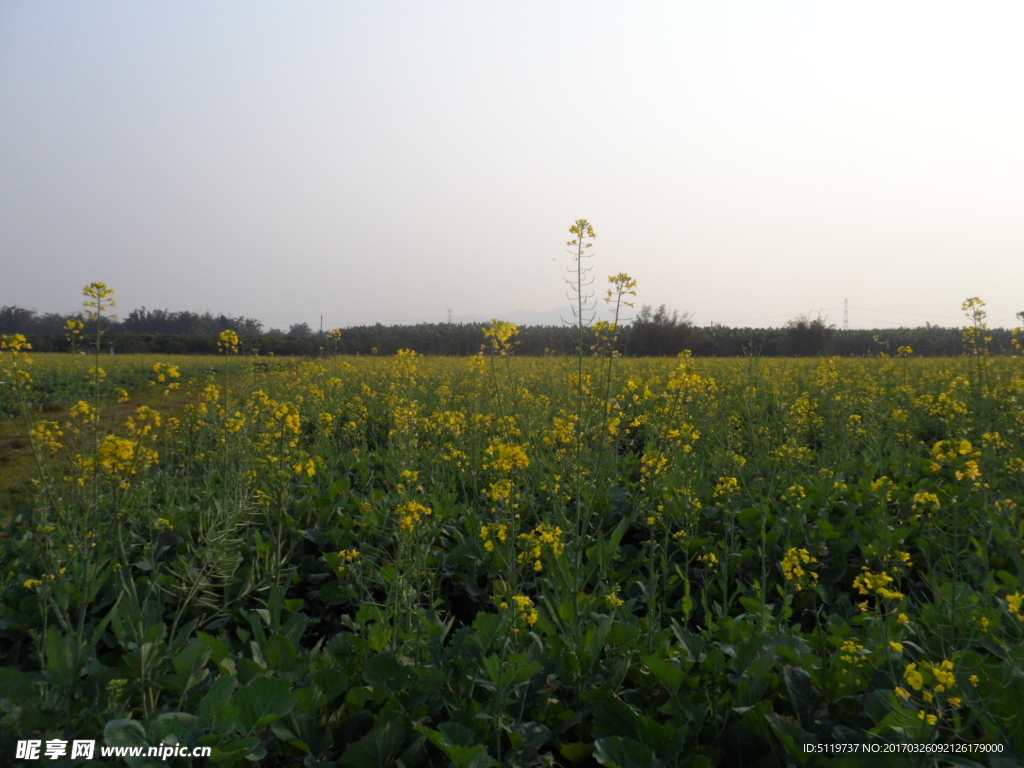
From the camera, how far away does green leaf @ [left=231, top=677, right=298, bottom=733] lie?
1586 mm

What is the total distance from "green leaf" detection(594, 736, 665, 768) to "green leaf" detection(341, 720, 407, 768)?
581 mm

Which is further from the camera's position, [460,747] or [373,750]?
[373,750]

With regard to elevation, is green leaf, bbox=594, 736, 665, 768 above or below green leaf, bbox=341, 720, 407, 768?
above

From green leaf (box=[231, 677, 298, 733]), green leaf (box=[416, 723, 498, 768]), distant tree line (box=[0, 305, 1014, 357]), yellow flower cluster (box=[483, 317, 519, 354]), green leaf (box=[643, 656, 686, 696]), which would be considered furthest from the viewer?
distant tree line (box=[0, 305, 1014, 357])

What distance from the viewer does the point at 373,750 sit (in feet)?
5.23

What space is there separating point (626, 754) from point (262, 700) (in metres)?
1.03

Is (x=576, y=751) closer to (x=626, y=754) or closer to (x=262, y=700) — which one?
(x=626, y=754)

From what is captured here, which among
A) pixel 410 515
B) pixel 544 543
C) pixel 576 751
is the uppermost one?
pixel 410 515

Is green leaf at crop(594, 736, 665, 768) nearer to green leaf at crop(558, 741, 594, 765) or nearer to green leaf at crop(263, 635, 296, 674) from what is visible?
green leaf at crop(558, 741, 594, 765)

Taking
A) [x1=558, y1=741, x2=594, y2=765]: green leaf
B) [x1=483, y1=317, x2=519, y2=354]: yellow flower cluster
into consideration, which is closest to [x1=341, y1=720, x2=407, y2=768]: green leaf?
[x1=558, y1=741, x2=594, y2=765]: green leaf

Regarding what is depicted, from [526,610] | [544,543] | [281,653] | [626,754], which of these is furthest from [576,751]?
[281,653]

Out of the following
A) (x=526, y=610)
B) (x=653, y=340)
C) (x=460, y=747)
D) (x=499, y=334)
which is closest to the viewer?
(x=460, y=747)

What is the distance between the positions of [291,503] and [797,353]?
29.7m

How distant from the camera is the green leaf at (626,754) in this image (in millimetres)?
1516
